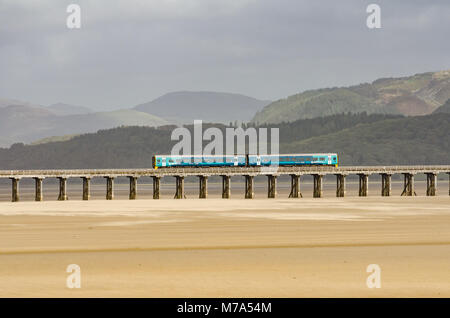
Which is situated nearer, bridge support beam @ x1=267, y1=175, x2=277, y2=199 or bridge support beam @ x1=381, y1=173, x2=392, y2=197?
bridge support beam @ x1=267, y1=175, x2=277, y2=199

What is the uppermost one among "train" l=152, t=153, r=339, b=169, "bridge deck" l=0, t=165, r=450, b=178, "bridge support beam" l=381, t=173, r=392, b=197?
"train" l=152, t=153, r=339, b=169

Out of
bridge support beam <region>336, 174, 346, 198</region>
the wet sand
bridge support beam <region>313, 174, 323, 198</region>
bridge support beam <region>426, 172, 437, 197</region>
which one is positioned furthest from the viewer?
bridge support beam <region>426, 172, 437, 197</region>

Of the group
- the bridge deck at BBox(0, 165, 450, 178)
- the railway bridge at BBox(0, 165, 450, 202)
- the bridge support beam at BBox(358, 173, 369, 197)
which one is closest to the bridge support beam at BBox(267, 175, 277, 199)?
the railway bridge at BBox(0, 165, 450, 202)

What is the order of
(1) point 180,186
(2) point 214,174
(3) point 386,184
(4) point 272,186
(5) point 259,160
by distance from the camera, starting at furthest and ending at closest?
(3) point 386,184
(5) point 259,160
(2) point 214,174
(4) point 272,186
(1) point 180,186

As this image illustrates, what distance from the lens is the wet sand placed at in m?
31.4

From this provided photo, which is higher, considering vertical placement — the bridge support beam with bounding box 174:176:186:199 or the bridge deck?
the bridge deck

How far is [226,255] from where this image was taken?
137 feet

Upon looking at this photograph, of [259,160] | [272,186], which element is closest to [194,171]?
[272,186]

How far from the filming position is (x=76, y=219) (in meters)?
68.4

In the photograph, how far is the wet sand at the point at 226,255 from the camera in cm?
3139

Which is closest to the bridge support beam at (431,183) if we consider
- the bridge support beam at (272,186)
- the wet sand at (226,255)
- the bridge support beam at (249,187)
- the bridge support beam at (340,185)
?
the bridge support beam at (340,185)

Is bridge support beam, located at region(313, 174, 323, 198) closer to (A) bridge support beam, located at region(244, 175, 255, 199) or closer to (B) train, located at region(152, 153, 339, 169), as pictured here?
(B) train, located at region(152, 153, 339, 169)

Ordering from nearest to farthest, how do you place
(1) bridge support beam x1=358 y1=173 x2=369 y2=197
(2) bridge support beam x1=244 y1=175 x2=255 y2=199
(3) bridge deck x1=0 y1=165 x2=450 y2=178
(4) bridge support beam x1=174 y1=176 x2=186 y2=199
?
(3) bridge deck x1=0 y1=165 x2=450 y2=178 → (4) bridge support beam x1=174 y1=176 x2=186 y2=199 → (2) bridge support beam x1=244 y1=175 x2=255 y2=199 → (1) bridge support beam x1=358 y1=173 x2=369 y2=197

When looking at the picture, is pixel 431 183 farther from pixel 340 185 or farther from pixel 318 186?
pixel 318 186
